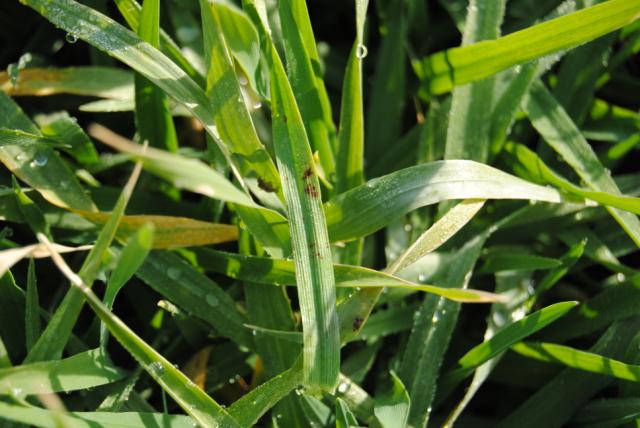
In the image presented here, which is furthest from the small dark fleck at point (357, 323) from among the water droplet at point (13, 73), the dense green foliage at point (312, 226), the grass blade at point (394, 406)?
the water droplet at point (13, 73)

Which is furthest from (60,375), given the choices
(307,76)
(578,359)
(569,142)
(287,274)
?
(569,142)

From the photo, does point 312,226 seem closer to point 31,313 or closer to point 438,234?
point 438,234

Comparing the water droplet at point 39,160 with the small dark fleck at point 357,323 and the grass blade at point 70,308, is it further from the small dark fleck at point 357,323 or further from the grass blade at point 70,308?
the small dark fleck at point 357,323

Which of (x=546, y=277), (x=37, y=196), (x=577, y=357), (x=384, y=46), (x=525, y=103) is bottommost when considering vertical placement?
(x=577, y=357)

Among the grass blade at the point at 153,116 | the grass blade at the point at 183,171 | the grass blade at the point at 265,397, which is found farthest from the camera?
the grass blade at the point at 153,116

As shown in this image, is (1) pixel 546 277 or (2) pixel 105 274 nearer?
(2) pixel 105 274

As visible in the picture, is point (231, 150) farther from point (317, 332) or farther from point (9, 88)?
point (9, 88)

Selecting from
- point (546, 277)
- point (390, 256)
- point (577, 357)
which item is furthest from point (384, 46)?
point (577, 357)

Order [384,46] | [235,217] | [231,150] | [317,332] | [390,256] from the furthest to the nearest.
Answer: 1. [384,46]
2. [390,256]
3. [235,217]
4. [231,150]
5. [317,332]
